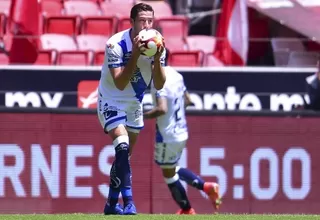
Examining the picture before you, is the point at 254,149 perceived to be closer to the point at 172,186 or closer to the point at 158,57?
the point at 172,186

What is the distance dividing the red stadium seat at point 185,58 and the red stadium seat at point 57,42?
1.40 m

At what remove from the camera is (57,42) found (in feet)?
53.2

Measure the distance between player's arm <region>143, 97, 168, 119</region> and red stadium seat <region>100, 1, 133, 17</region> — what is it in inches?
202

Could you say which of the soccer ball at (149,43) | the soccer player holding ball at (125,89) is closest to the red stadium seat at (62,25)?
the soccer player holding ball at (125,89)

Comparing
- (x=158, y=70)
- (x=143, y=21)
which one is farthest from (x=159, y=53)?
(x=143, y=21)

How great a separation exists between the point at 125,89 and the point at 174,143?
119 inches

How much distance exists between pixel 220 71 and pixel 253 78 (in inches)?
18.0

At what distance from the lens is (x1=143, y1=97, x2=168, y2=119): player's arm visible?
12.5 metres

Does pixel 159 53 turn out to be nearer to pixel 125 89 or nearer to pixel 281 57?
pixel 125 89

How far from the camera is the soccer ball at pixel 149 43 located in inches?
363

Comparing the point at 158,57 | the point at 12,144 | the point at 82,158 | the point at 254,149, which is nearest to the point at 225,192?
the point at 254,149

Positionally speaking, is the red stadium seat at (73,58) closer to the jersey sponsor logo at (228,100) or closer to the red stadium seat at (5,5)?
the jersey sponsor logo at (228,100)

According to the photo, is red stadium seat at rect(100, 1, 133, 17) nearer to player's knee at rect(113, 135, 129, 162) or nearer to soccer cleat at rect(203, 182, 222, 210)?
soccer cleat at rect(203, 182, 222, 210)

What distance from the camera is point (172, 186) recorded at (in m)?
12.7
